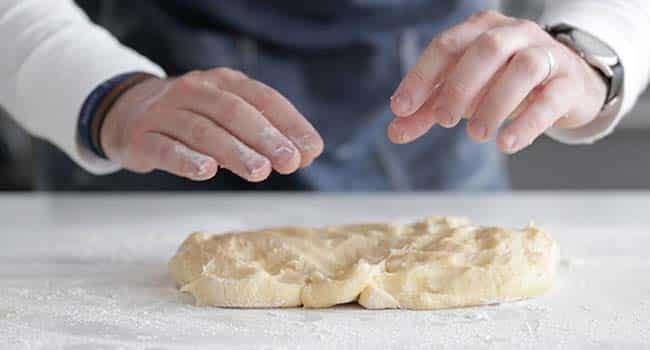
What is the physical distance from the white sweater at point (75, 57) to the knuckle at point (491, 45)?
222 mm

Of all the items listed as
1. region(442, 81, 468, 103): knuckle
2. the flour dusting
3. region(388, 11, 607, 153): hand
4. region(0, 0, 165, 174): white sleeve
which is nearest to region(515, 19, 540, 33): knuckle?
region(388, 11, 607, 153): hand

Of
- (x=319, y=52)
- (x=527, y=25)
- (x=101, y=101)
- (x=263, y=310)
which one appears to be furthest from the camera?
(x=319, y=52)

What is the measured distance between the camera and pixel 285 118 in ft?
3.42

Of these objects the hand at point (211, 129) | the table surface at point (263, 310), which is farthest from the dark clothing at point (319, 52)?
the hand at point (211, 129)

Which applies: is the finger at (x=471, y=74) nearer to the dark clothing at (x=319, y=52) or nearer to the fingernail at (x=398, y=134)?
the fingernail at (x=398, y=134)

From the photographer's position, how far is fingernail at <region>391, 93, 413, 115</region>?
100 centimetres

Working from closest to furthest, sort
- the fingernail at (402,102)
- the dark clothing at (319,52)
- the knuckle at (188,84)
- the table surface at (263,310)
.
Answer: the table surface at (263,310) → the fingernail at (402,102) → the knuckle at (188,84) → the dark clothing at (319,52)

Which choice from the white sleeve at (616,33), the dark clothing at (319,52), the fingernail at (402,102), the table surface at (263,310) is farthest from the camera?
the dark clothing at (319,52)

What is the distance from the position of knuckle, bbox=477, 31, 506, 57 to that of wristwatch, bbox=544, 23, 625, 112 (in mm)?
161

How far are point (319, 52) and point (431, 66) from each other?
566 millimetres

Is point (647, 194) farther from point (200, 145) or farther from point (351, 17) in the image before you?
point (200, 145)

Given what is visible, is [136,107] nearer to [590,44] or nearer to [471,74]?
[471,74]

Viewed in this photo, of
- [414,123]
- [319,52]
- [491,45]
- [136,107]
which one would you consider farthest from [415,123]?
[319,52]

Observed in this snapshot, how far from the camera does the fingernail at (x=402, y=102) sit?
1.00 meters
